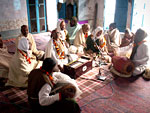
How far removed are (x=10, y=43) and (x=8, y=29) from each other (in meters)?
0.59

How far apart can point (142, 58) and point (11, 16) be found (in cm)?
470

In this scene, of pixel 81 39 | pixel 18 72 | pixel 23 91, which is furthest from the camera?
pixel 81 39

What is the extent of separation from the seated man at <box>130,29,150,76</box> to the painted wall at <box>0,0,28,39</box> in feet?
14.2

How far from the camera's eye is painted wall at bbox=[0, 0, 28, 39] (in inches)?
237

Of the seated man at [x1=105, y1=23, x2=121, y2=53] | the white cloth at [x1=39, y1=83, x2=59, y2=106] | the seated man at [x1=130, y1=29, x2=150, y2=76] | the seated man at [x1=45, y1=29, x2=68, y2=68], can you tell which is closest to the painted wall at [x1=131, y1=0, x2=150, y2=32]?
the seated man at [x1=105, y1=23, x2=121, y2=53]

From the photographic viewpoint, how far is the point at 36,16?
7070 millimetres

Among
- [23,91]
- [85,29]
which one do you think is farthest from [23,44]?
[85,29]

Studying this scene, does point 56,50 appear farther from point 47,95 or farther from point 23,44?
point 47,95

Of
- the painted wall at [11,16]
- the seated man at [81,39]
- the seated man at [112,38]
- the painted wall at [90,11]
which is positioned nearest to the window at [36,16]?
the painted wall at [11,16]

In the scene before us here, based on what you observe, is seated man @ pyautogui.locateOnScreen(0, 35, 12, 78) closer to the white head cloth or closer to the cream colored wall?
the white head cloth

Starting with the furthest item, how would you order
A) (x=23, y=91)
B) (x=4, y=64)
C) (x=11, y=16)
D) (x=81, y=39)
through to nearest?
(x=11, y=16), (x=81, y=39), (x=4, y=64), (x=23, y=91)

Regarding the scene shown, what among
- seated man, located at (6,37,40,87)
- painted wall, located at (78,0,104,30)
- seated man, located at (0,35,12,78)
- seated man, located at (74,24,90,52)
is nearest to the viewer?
seated man, located at (6,37,40,87)

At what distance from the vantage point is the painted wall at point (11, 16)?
6.02m

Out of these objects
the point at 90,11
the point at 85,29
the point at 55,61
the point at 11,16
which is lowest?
the point at 55,61
